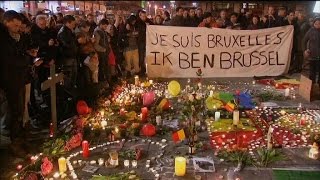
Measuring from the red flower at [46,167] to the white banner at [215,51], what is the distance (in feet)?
20.7

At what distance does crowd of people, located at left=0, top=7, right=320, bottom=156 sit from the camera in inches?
223

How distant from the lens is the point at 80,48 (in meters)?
8.32

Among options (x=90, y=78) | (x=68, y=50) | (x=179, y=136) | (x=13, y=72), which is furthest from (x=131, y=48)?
(x=13, y=72)

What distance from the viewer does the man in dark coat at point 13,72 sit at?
17.7 feet

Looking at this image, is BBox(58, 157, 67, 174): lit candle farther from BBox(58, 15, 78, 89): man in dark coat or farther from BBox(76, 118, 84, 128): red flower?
BBox(58, 15, 78, 89): man in dark coat

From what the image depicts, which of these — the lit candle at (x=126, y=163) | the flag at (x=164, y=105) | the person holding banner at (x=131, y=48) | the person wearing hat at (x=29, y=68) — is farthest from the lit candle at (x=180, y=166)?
the person holding banner at (x=131, y=48)

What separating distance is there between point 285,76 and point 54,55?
22.2 ft

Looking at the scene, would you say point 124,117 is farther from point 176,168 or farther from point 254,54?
point 254,54

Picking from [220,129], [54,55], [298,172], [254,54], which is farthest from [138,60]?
[298,172]

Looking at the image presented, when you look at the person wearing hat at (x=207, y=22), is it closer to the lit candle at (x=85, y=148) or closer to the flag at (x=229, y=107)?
the flag at (x=229, y=107)

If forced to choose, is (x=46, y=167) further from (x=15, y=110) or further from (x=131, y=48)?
(x=131, y=48)

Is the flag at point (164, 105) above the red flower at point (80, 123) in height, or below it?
above

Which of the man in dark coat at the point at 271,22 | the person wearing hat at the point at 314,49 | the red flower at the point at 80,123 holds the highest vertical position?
the man in dark coat at the point at 271,22

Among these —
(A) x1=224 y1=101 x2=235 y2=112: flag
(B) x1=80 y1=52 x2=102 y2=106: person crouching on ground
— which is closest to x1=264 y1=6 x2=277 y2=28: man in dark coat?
(A) x1=224 y1=101 x2=235 y2=112: flag
